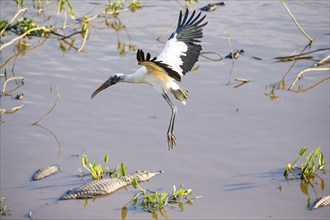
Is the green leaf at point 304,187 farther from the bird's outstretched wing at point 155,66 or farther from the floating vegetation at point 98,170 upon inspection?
the floating vegetation at point 98,170

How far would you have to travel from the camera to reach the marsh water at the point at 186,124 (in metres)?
6.87

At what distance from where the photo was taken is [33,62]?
35.1ft

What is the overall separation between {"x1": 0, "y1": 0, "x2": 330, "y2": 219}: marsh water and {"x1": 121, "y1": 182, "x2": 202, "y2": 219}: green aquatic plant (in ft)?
0.23

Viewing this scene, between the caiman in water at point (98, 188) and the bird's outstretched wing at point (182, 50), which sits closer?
the caiman in water at point (98, 188)

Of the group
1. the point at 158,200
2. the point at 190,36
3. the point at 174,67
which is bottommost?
the point at 158,200

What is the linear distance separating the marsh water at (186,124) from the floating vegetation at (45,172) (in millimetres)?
65

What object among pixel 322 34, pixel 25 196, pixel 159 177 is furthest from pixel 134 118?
pixel 322 34

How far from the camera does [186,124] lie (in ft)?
27.8

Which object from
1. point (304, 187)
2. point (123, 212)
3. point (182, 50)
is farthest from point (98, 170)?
point (304, 187)

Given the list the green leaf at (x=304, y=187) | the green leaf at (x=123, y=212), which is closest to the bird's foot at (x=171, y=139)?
the green leaf at (x=123, y=212)

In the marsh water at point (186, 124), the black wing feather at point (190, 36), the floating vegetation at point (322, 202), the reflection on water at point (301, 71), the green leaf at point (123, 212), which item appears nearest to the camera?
the green leaf at point (123, 212)

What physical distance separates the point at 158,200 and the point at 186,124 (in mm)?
1954

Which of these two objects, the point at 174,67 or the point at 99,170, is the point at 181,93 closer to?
the point at 174,67

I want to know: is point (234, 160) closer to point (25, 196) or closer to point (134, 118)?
point (134, 118)
